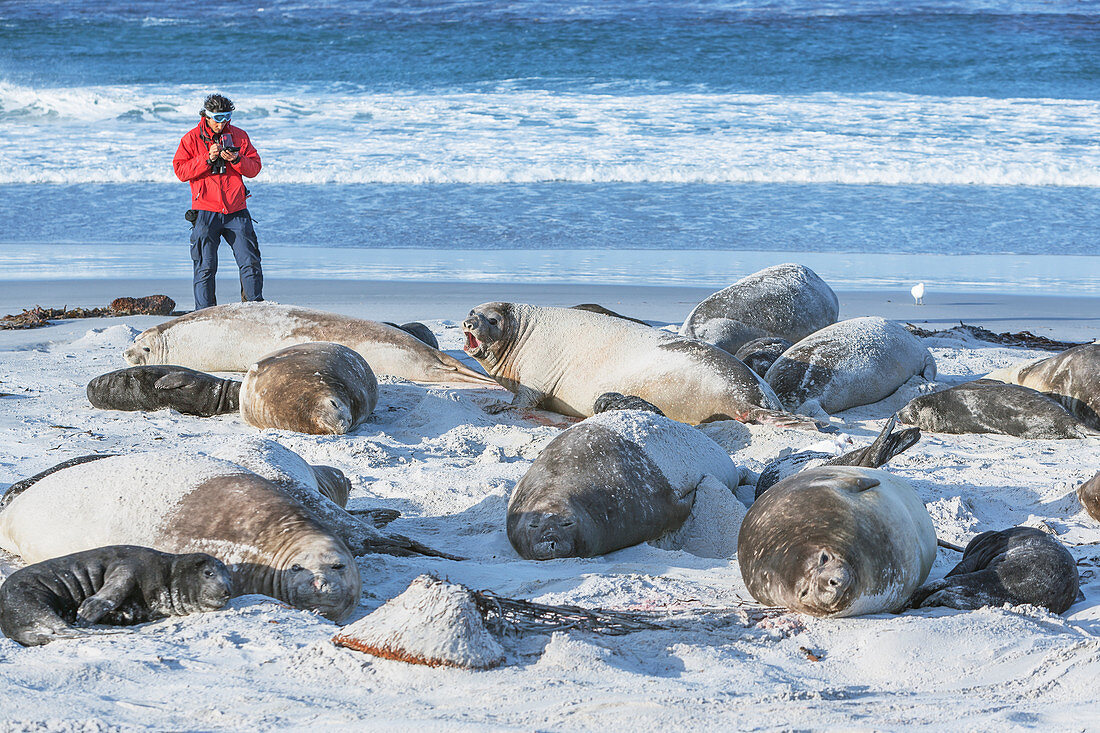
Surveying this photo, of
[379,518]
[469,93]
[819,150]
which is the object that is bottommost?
[379,518]

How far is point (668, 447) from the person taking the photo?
4.61m

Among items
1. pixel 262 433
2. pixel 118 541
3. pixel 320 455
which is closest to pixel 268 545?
pixel 118 541

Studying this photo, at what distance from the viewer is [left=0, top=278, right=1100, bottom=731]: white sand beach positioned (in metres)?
2.56

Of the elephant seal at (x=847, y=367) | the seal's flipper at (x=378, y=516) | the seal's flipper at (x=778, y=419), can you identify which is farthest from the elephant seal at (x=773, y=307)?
the seal's flipper at (x=378, y=516)

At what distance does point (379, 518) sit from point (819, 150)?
51.4 ft

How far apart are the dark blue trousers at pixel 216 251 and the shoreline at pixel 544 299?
0.74 meters

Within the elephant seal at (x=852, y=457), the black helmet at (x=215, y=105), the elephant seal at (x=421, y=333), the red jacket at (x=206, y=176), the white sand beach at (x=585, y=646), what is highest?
the black helmet at (x=215, y=105)

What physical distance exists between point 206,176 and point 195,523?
5.76 m

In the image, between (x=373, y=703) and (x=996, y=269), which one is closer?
(x=373, y=703)

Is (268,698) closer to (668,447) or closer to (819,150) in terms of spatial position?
(668,447)

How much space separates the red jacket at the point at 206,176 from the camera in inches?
342

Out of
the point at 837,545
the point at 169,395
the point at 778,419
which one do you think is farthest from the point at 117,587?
the point at 778,419

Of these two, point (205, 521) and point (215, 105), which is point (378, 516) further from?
point (215, 105)

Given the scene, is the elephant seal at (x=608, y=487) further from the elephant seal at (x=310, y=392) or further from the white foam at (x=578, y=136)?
the white foam at (x=578, y=136)
